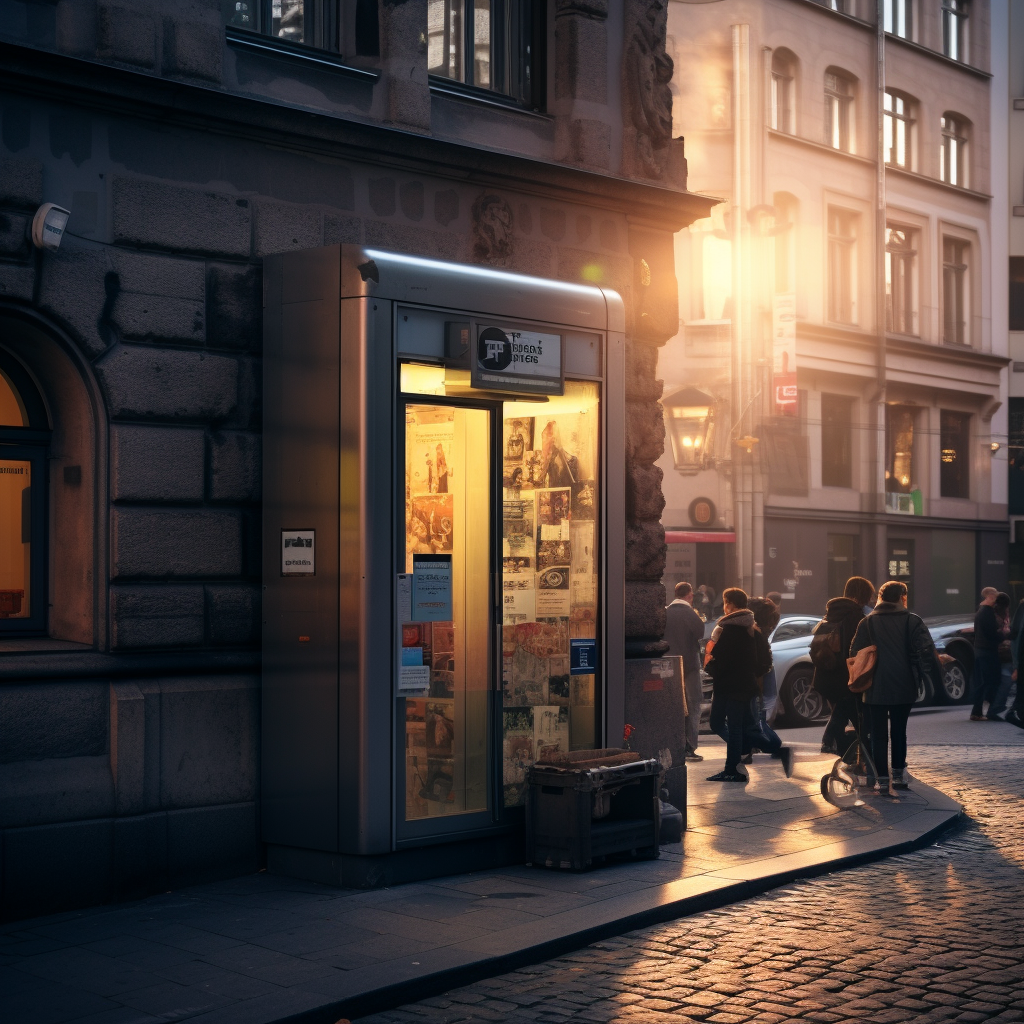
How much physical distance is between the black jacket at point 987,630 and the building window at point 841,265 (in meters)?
15.6

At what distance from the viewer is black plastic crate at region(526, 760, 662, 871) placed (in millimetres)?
8938

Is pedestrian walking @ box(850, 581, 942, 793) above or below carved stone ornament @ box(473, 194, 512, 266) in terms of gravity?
below

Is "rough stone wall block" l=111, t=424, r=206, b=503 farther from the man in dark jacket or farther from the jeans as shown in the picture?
the jeans

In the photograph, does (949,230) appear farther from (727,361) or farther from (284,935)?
(284,935)

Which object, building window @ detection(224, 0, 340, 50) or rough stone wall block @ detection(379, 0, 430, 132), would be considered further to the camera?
rough stone wall block @ detection(379, 0, 430, 132)

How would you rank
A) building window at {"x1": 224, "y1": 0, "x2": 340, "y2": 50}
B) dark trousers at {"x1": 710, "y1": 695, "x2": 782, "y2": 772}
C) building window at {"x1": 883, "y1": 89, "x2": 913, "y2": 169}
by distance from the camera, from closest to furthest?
1. building window at {"x1": 224, "y1": 0, "x2": 340, "y2": 50}
2. dark trousers at {"x1": 710, "y1": 695, "x2": 782, "y2": 772}
3. building window at {"x1": 883, "y1": 89, "x2": 913, "y2": 169}

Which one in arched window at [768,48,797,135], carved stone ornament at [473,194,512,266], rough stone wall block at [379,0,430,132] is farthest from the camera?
arched window at [768,48,797,135]

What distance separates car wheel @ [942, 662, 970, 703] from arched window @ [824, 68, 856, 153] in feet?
53.1

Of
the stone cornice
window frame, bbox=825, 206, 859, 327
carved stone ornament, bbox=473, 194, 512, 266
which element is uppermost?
window frame, bbox=825, 206, 859, 327

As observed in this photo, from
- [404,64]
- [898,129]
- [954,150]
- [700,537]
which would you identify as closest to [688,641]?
[404,64]

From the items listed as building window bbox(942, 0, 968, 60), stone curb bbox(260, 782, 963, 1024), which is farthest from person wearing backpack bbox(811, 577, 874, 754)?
building window bbox(942, 0, 968, 60)

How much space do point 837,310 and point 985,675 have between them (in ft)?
53.4

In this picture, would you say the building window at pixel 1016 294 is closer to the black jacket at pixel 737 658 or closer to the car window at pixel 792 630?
the car window at pixel 792 630

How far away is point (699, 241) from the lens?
32.3 m
